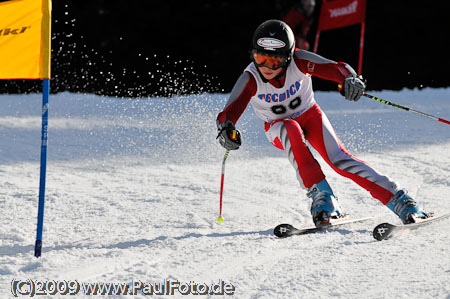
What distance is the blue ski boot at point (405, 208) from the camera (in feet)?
9.77

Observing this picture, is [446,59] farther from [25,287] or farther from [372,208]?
[25,287]

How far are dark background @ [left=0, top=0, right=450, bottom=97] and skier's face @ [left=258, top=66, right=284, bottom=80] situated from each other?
27.3 ft

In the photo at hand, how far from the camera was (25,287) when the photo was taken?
2146mm

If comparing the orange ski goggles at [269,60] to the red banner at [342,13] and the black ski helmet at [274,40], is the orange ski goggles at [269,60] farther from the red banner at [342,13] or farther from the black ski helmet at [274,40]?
the red banner at [342,13]

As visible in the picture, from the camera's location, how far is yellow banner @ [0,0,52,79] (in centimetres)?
251

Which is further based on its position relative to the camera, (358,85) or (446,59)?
(446,59)

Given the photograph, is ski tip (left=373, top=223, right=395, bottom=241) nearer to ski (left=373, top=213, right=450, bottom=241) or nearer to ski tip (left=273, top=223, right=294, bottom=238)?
ski (left=373, top=213, right=450, bottom=241)

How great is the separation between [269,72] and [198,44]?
9205 mm

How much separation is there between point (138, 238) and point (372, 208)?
152 cm

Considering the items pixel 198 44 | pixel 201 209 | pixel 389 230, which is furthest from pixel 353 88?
pixel 198 44

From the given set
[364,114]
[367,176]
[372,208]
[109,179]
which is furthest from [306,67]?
[364,114]

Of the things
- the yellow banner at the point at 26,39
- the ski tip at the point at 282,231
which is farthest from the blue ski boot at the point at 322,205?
the yellow banner at the point at 26,39

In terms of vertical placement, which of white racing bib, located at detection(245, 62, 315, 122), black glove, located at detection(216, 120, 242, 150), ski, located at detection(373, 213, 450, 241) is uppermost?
white racing bib, located at detection(245, 62, 315, 122)

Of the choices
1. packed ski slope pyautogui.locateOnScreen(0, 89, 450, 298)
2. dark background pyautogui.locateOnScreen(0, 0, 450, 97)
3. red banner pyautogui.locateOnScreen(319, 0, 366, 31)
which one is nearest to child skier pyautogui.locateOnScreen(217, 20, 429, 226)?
packed ski slope pyautogui.locateOnScreen(0, 89, 450, 298)
